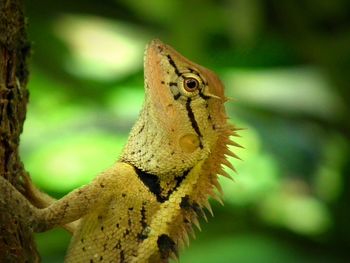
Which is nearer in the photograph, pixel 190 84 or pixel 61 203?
pixel 61 203

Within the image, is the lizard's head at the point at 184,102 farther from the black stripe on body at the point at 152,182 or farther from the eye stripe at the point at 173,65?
the black stripe on body at the point at 152,182

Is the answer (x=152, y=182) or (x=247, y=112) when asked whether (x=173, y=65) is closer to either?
(x=152, y=182)

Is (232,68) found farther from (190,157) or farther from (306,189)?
(190,157)

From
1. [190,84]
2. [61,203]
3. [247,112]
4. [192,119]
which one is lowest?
[61,203]

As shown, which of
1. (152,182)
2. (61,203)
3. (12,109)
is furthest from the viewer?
(152,182)

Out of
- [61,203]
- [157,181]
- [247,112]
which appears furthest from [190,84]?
[247,112]

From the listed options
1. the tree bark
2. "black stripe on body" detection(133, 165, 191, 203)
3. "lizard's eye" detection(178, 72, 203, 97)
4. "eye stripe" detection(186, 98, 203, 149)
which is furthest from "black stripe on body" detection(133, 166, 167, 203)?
the tree bark

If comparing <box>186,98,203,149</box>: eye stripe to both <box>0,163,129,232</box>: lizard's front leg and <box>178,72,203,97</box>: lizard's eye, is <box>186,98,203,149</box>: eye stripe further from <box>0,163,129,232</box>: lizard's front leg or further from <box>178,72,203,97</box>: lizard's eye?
<box>0,163,129,232</box>: lizard's front leg

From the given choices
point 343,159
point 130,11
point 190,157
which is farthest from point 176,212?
point 130,11
